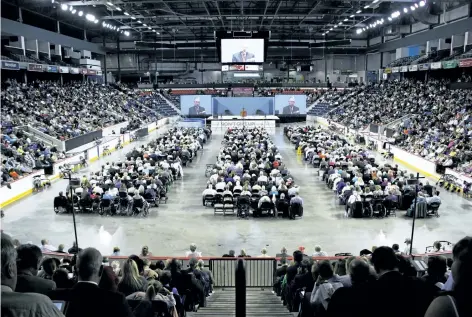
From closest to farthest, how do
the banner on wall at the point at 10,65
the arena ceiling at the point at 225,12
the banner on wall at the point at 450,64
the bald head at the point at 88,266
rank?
the bald head at the point at 88,266 < the banner on wall at the point at 10,65 < the banner on wall at the point at 450,64 < the arena ceiling at the point at 225,12

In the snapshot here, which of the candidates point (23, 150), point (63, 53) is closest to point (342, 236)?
point (23, 150)

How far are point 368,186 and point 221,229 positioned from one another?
19.6 ft

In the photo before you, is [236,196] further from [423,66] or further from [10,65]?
[423,66]

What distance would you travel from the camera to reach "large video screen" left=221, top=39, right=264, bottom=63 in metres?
36.3

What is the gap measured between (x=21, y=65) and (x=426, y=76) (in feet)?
113

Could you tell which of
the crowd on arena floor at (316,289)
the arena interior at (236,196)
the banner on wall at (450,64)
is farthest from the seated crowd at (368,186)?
the banner on wall at (450,64)

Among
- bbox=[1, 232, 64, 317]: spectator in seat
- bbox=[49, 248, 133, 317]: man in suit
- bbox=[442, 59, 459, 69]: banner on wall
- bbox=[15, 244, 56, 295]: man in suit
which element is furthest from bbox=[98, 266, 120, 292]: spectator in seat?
bbox=[442, 59, 459, 69]: banner on wall

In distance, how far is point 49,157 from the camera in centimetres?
2142

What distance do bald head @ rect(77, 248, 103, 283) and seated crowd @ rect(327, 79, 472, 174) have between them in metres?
18.7

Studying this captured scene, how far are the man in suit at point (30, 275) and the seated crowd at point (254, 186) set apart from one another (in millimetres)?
11421

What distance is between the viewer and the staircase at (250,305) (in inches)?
264

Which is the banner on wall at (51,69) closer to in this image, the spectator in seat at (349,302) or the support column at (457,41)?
the support column at (457,41)

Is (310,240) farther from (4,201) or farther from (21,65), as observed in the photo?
(21,65)

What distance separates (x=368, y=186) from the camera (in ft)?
52.6
